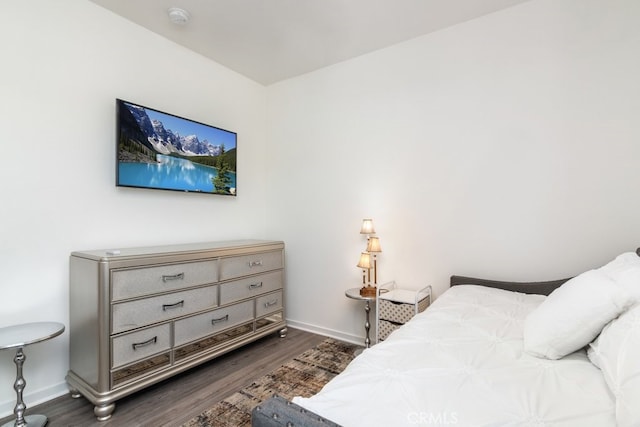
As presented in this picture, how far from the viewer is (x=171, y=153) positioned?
258 cm

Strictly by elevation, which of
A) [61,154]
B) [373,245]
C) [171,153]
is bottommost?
[373,245]

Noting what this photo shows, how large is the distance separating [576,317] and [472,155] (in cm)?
152

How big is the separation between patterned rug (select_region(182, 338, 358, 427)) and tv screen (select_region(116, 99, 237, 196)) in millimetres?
1698

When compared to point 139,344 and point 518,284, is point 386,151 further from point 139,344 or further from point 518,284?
point 139,344

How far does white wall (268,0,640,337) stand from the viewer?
192 cm

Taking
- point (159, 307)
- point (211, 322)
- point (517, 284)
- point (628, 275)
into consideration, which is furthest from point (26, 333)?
point (517, 284)

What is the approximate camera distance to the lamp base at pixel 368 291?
257cm

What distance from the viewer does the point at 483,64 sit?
232 centimetres

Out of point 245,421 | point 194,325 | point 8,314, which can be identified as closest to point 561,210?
point 245,421

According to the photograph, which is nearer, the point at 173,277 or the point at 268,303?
the point at 173,277

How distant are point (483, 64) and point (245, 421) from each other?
9.64 feet

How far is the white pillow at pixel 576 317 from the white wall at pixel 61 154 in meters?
2.65

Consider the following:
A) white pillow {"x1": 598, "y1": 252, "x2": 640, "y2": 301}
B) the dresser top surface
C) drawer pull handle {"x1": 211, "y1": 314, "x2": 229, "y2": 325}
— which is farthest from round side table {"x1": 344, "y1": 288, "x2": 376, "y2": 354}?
white pillow {"x1": 598, "y1": 252, "x2": 640, "y2": 301}

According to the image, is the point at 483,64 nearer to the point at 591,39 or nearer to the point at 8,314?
the point at 591,39
